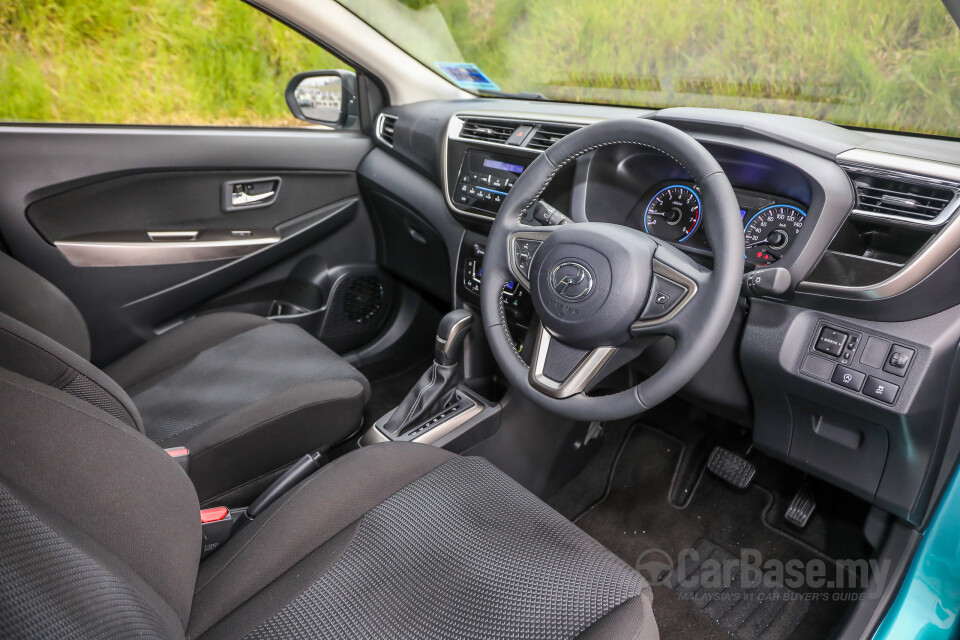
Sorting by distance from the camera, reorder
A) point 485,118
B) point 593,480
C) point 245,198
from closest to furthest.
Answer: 1. point 485,118
2. point 593,480
3. point 245,198

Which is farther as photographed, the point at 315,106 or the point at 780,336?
the point at 315,106

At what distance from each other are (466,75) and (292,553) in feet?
5.24

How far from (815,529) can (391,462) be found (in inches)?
41.7

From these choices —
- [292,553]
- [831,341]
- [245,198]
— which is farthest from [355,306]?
[831,341]

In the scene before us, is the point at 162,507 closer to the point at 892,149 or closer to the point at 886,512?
the point at 892,149

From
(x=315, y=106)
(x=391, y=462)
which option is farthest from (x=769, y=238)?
(x=315, y=106)

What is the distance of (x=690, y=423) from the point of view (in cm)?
192

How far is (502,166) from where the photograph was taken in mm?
1690

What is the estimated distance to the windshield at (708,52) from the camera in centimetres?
133

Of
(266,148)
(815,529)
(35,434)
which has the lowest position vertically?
(815,529)

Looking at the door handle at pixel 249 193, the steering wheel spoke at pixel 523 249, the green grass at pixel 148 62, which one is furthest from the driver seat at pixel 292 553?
the green grass at pixel 148 62

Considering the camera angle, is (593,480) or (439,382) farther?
(593,480)

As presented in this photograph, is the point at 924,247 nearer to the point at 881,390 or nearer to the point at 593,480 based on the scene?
the point at 881,390

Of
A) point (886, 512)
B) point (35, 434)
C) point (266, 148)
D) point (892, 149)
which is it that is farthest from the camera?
point (266, 148)
